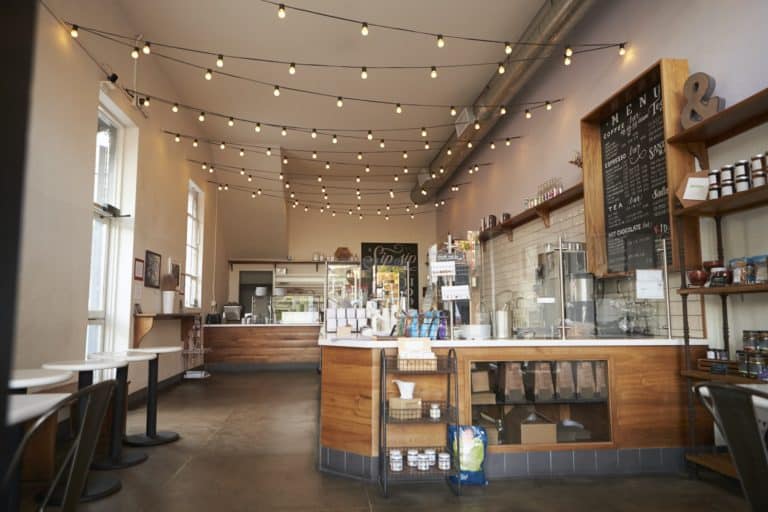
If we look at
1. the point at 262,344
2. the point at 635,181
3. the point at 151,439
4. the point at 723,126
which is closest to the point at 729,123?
the point at 723,126

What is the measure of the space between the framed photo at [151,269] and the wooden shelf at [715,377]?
622 centimetres

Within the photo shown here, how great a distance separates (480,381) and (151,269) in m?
5.13

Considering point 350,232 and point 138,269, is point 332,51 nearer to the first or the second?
point 138,269

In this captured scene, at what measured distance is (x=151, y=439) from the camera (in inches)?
181

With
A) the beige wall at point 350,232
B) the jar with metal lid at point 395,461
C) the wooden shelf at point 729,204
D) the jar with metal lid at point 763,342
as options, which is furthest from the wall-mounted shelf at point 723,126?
the beige wall at point 350,232

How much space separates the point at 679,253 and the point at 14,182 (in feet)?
13.5

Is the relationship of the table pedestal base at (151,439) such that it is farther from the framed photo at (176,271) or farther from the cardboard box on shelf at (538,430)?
the framed photo at (176,271)

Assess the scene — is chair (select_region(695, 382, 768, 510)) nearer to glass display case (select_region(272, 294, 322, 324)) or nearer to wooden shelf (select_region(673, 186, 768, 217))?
wooden shelf (select_region(673, 186, 768, 217))

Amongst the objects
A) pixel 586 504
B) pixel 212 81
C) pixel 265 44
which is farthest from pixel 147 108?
pixel 586 504

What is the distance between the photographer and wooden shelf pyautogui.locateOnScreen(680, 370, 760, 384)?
10.1ft

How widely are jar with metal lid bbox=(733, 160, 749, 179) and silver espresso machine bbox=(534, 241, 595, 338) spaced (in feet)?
4.59

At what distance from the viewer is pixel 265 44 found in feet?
21.1

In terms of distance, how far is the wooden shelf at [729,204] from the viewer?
3.09 meters

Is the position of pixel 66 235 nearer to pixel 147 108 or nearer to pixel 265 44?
pixel 147 108
